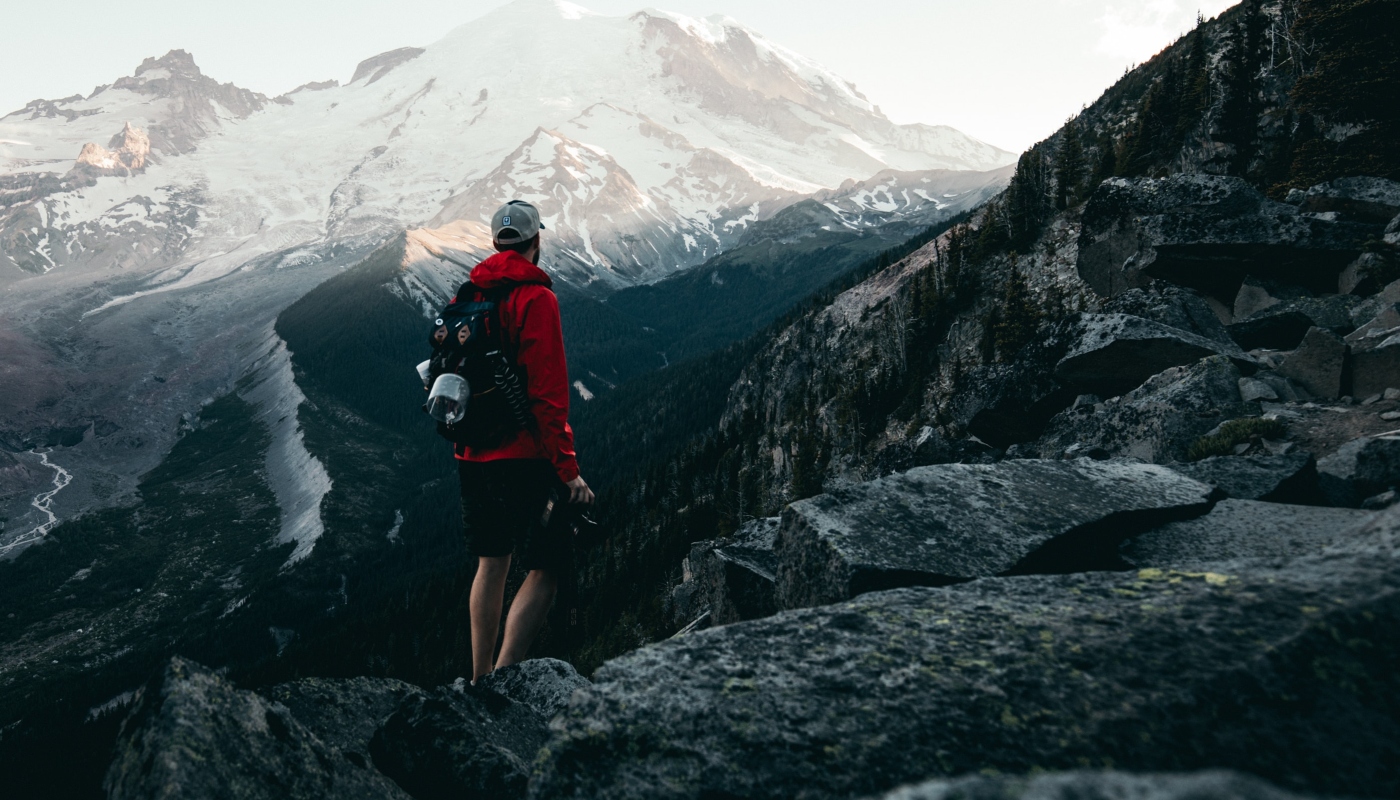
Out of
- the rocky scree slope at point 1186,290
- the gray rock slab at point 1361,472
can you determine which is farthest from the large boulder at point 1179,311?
the gray rock slab at point 1361,472

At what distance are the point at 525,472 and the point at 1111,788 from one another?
558 cm

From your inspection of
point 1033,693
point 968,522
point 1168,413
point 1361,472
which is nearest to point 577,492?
point 968,522

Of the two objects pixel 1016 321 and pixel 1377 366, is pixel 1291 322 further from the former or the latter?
pixel 1016 321

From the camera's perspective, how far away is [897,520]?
241 inches

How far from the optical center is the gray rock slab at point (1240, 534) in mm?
5031

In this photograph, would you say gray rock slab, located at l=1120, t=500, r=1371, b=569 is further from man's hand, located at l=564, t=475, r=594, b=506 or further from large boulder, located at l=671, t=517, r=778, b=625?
man's hand, located at l=564, t=475, r=594, b=506

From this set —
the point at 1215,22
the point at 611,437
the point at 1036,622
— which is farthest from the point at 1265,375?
the point at 611,437

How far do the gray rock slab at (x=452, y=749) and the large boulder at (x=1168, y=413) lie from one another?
9.30 metres

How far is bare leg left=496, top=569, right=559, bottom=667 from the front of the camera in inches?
258

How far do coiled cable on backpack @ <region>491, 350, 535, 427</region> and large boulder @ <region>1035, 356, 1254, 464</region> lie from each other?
890 cm

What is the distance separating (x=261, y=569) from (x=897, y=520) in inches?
7100

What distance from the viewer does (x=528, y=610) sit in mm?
6586

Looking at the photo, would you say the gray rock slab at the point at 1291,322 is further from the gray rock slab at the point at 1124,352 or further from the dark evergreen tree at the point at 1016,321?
the dark evergreen tree at the point at 1016,321

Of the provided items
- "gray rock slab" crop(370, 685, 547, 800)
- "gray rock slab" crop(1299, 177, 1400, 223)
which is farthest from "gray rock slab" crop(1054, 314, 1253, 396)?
"gray rock slab" crop(370, 685, 547, 800)
